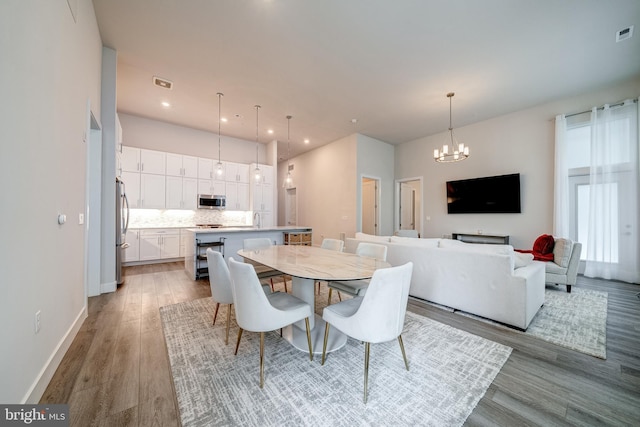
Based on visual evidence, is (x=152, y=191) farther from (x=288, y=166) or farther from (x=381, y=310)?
(x=381, y=310)

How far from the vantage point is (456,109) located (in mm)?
4824

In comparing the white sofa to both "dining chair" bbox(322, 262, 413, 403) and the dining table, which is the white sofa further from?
"dining chair" bbox(322, 262, 413, 403)

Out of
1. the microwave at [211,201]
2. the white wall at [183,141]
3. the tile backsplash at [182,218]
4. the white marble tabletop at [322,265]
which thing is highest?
the white wall at [183,141]

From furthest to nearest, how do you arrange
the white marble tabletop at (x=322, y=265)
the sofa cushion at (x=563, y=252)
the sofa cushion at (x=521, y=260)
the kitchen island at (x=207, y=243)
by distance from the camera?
the kitchen island at (x=207, y=243), the sofa cushion at (x=563, y=252), the sofa cushion at (x=521, y=260), the white marble tabletop at (x=322, y=265)

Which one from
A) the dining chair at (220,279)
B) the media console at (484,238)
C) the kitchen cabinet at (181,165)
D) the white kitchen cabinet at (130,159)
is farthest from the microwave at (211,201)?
the media console at (484,238)

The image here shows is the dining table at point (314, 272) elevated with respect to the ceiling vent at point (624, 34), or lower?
lower

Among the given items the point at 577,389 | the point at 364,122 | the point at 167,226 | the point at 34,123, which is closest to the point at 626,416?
the point at 577,389

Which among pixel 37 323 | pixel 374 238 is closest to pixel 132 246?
pixel 37 323

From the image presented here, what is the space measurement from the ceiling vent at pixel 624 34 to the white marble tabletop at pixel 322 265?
399 centimetres

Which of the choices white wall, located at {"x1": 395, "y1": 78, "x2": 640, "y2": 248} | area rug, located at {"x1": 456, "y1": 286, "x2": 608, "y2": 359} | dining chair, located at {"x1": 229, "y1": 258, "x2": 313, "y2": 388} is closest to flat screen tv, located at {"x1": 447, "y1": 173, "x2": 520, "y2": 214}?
white wall, located at {"x1": 395, "y1": 78, "x2": 640, "y2": 248}

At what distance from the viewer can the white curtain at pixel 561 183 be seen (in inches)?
169

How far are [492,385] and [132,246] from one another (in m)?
6.42

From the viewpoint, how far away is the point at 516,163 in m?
4.99

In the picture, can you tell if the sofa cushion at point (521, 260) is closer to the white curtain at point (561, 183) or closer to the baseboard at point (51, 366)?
the white curtain at point (561, 183)
